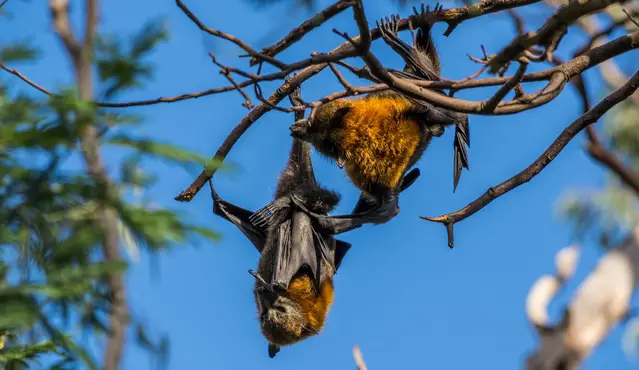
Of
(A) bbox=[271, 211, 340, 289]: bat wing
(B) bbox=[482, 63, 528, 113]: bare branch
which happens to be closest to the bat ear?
(A) bbox=[271, 211, 340, 289]: bat wing

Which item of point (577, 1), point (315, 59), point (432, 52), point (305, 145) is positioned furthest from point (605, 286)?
point (305, 145)

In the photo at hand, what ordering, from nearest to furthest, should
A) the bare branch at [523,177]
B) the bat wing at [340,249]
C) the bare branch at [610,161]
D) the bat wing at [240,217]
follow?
the bare branch at [523,177]
the bare branch at [610,161]
the bat wing at [240,217]
the bat wing at [340,249]

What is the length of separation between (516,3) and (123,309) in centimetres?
333

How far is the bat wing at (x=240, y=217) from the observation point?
7.40m

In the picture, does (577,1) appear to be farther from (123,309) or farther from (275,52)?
(123,309)

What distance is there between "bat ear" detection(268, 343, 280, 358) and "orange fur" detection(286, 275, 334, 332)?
0.43m

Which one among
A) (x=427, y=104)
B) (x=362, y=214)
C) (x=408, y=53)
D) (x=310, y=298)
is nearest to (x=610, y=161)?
(x=427, y=104)

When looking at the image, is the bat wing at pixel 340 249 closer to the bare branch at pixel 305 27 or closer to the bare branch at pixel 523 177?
the bare branch at pixel 523 177

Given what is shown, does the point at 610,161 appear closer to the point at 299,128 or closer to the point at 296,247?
the point at 299,128

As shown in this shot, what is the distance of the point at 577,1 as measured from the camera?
382 cm

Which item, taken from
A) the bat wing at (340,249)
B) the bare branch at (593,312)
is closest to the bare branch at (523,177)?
the bare branch at (593,312)

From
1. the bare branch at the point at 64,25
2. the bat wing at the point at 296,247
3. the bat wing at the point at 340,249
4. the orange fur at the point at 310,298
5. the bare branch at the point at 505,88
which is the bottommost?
the bare branch at the point at 505,88

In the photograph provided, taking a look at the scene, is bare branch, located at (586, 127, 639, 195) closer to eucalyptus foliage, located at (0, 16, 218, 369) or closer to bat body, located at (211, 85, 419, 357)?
bat body, located at (211, 85, 419, 357)

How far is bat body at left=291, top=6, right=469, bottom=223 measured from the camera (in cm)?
647
